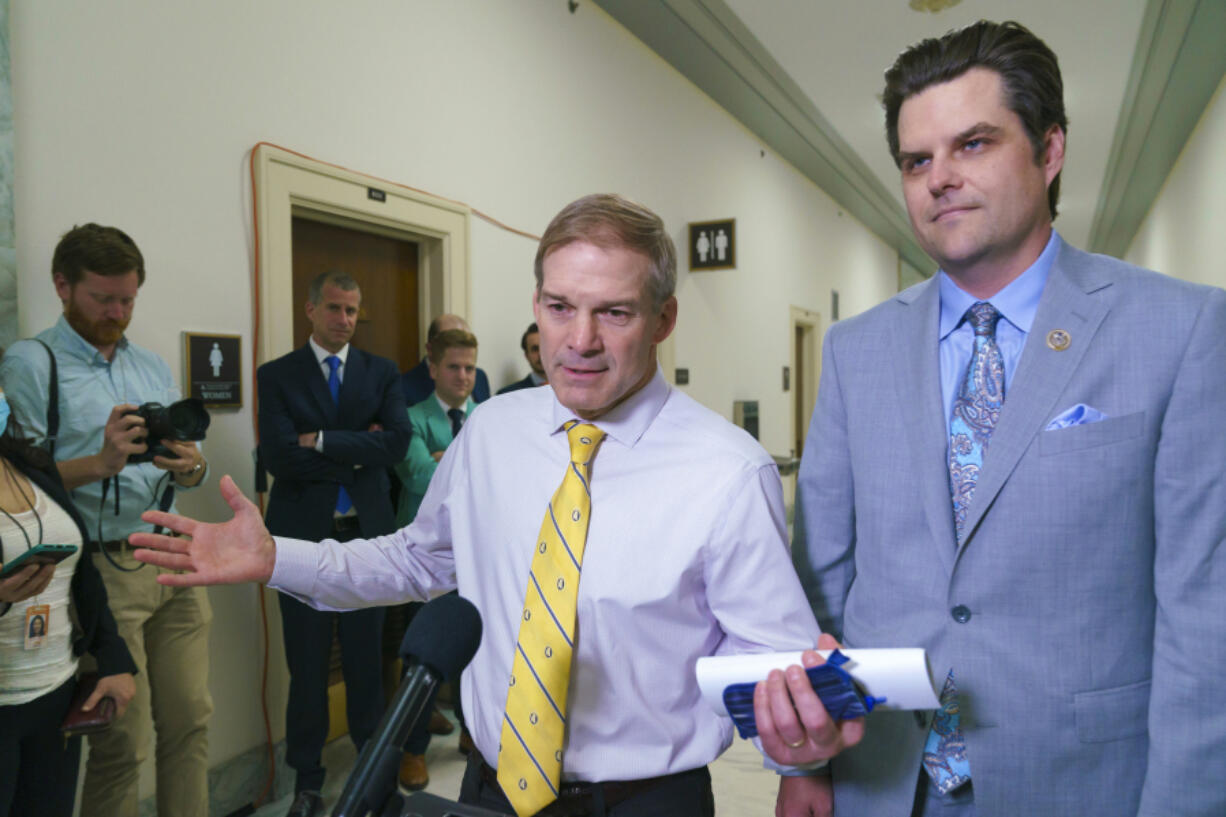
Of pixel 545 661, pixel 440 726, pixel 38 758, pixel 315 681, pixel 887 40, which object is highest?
pixel 887 40

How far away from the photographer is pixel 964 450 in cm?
111

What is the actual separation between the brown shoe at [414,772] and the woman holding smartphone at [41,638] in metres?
1.23

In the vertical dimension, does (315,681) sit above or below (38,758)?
below

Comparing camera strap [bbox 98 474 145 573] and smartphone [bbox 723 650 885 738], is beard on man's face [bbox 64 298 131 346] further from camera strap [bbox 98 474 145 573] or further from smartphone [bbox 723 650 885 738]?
smartphone [bbox 723 650 885 738]

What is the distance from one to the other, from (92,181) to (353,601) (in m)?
1.74

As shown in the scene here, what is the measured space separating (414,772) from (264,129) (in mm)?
2316

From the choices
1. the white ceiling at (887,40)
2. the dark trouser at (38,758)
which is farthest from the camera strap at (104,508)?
the white ceiling at (887,40)

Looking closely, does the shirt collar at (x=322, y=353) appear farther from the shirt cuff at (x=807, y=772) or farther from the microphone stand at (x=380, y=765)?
the microphone stand at (x=380, y=765)

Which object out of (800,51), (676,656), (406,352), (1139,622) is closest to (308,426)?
(406,352)

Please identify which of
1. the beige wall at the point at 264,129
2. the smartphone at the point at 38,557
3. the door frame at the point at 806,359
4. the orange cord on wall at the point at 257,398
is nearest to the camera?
the smartphone at the point at 38,557

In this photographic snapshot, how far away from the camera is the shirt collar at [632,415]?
4.00ft

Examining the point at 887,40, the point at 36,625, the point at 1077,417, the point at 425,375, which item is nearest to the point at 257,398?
the point at 425,375

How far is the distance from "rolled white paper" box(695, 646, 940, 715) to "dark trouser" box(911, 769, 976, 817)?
0.34 meters

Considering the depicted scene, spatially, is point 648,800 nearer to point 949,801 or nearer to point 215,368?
point 949,801
